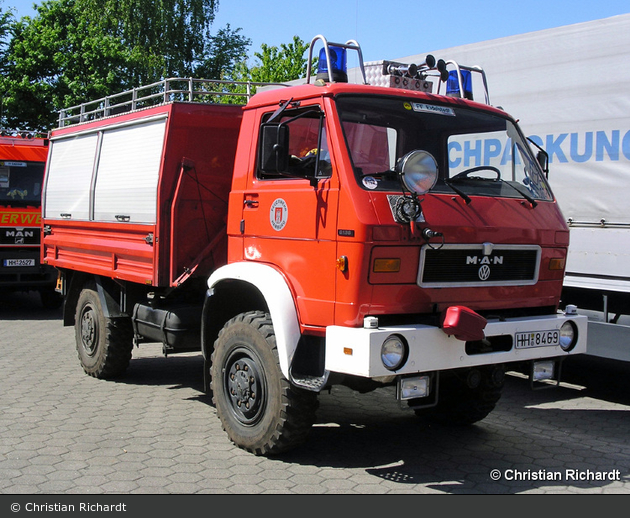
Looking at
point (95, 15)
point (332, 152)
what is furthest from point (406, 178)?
point (95, 15)

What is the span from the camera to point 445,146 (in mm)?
5402

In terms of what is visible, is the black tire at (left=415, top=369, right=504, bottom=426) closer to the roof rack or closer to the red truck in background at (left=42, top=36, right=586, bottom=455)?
the red truck in background at (left=42, top=36, right=586, bottom=455)

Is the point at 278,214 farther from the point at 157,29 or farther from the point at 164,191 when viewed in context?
the point at 157,29

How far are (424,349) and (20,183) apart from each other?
1072 cm

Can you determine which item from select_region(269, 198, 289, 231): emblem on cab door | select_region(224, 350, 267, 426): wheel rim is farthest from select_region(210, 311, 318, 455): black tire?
select_region(269, 198, 289, 231): emblem on cab door

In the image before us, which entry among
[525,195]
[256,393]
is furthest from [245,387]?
[525,195]

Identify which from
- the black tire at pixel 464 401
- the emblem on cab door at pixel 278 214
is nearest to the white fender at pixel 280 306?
the emblem on cab door at pixel 278 214

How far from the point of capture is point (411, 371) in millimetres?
4348

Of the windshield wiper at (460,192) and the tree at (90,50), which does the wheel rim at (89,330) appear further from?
the tree at (90,50)

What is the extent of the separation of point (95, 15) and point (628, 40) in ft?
92.9

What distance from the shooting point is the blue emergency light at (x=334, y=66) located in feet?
16.5

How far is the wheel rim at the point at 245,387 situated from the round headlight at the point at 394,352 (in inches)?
42.9

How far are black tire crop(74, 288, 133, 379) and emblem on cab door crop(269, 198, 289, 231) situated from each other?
3.03 metres
